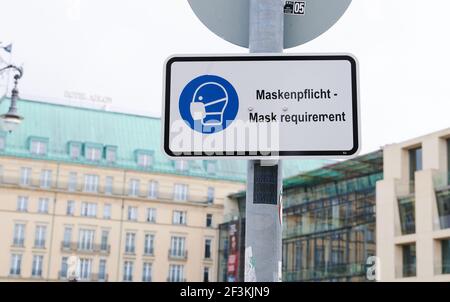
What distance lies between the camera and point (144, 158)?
79.6m

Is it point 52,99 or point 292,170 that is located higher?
point 52,99

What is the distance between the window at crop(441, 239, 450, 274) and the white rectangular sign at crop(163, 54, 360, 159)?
1581 inches

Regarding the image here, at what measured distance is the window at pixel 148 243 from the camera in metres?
76.5

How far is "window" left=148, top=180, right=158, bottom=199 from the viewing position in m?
78.3

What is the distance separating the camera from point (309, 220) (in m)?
57.6

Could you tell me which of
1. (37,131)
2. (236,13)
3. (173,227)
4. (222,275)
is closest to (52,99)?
(37,131)

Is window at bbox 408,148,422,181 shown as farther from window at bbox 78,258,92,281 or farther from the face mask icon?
the face mask icon

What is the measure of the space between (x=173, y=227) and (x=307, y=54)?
250 ft

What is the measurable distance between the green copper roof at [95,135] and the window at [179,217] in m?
4.05

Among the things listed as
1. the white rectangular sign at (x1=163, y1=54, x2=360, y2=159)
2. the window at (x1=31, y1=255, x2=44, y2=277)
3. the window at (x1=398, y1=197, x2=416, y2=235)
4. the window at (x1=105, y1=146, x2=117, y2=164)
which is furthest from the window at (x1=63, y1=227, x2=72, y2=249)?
the white rectangular sign at (x1=163, y1=54, x2=360, y2=159)

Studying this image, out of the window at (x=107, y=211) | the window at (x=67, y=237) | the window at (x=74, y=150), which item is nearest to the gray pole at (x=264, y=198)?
the window at (x=67, y=237)
